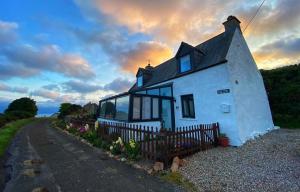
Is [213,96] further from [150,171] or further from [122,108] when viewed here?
[150,171]

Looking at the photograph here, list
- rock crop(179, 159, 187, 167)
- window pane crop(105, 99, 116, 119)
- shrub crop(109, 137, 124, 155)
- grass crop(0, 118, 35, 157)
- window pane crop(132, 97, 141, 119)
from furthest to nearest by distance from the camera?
window pane crop(105, 99, 116, 119) < window pane crop(132, 97, 141, 119) < grass crop(0, 118, 35, 157) < shrub crop(109, 137, 124, 155) < rock crop(179, 159, 187, 167)

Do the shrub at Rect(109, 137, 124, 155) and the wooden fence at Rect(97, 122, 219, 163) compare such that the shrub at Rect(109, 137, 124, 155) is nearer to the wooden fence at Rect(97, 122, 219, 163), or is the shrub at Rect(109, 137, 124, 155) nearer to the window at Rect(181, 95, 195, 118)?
the wooden fence at Rect(97, 122, 219, 163)

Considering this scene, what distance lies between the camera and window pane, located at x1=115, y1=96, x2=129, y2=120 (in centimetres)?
1369

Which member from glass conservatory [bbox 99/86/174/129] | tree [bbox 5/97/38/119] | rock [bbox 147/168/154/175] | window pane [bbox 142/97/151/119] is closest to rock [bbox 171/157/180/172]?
rock [bbox 147/168/154/175]

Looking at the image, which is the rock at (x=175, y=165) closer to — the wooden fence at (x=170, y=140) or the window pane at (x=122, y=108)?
the wooden fence at (x=170, y=140)

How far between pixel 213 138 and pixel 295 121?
352 inches

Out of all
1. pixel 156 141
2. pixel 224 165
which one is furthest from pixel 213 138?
pixel 156 141

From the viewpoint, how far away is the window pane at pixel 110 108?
53.4ft

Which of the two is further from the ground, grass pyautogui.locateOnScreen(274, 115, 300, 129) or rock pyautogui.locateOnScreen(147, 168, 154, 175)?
grass pyautogui.locateOnScreen(274, 115, 300, 129)

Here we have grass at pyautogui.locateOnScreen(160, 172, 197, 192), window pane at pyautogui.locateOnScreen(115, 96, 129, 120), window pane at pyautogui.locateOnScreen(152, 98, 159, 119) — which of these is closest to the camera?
grass at pyautogui.locateOnScreen(160, 172, 197, 192)

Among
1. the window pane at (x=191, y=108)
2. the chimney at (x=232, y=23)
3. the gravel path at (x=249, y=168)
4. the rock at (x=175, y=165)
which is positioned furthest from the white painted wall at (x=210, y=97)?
the rock at (x=175, y=165)

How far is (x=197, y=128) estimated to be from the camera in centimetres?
958

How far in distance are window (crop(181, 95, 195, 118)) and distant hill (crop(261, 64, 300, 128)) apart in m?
7.78

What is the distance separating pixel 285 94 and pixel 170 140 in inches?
530
